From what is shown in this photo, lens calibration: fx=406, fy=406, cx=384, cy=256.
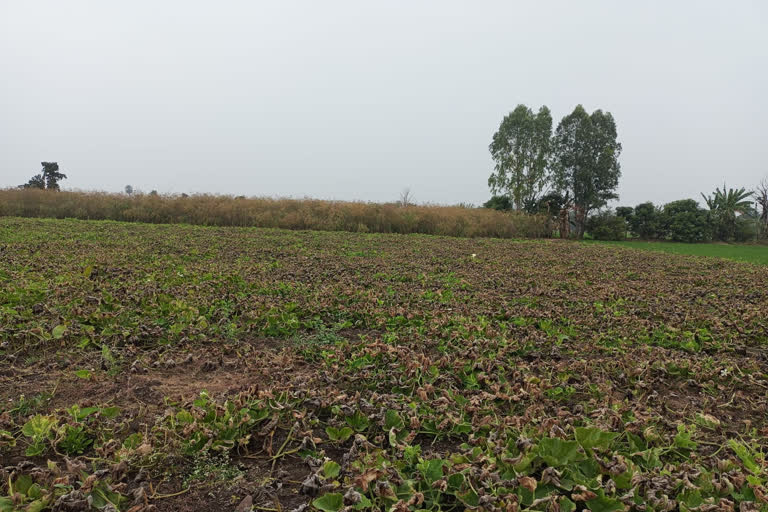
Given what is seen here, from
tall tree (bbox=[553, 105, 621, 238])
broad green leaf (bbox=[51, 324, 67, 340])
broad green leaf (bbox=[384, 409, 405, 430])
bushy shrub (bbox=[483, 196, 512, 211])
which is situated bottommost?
broad green leaf (bbox=[384, 409, 405, 430])

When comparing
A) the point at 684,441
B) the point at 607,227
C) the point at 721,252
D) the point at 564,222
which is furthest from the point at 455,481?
the point at 607,227

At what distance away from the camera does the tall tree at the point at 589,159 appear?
29.1m

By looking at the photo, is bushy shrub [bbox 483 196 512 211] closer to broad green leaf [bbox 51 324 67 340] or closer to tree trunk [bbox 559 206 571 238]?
tree trunk [bbox 559 206 571 238]

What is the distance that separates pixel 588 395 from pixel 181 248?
8.41 m

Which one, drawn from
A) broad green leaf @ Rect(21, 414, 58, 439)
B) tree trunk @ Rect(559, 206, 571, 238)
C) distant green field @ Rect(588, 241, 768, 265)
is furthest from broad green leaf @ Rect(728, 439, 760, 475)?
tree trunk @ Rect(559, 206, 571, 238)

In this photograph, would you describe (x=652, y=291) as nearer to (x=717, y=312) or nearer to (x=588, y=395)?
(x=717, y=312)

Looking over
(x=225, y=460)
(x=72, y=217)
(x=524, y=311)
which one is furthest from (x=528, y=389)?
(x=72, y=217)

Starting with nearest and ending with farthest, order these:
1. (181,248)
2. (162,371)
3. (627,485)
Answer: (627,485), (162,371), (181,248)

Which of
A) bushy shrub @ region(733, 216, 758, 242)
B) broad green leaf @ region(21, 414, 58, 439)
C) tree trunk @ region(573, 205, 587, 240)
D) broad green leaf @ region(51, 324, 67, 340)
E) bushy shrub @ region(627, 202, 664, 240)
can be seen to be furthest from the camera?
bushy shrub @ region(733, 216, 758, 242)

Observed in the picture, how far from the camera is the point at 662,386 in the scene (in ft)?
9.04

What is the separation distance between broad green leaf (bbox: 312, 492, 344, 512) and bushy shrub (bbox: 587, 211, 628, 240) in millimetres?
28895

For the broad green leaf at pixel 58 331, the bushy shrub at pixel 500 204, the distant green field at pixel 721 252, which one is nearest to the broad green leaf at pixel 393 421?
the broad green leaf at pixel 58 331

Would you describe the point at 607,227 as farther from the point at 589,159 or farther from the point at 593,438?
the point at 593,438

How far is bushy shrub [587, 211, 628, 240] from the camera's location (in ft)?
86.5
